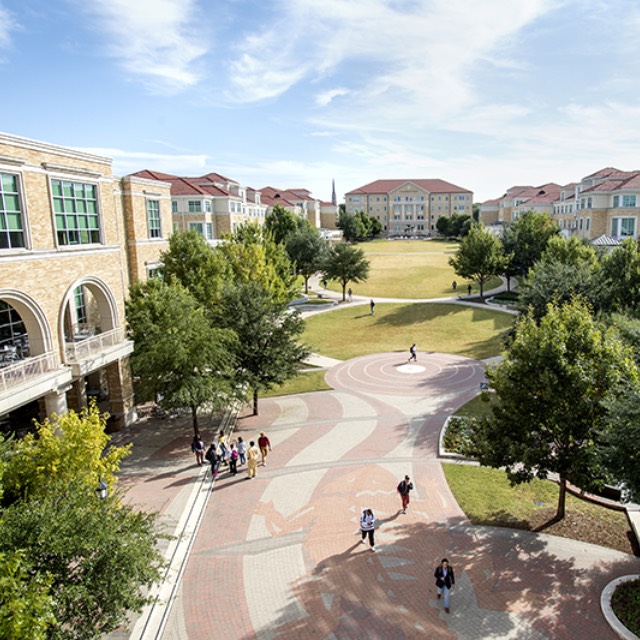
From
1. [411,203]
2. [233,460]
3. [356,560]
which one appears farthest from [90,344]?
[411,203]

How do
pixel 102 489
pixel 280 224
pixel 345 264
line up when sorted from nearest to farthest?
1. pixel 102 489
2. pixel 345 264
3. pixel 280 224

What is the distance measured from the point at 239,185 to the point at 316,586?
2743 inches

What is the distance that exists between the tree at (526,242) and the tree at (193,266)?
3985 cm

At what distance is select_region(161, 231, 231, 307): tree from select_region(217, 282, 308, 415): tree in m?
3.44

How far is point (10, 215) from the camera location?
17062 mm

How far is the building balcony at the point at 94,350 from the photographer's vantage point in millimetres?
19766

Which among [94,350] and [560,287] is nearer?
[94,350]

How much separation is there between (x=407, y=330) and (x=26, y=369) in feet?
109

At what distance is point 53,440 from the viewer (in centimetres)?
1143

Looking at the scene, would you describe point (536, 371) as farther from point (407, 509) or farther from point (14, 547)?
point (14, 547)

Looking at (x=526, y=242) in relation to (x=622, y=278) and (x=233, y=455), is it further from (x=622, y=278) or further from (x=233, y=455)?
(x=233, y=455)

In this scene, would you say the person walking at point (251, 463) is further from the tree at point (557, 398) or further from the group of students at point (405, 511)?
the tree at point (557, 398)

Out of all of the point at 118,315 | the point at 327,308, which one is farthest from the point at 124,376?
the point at 327,308

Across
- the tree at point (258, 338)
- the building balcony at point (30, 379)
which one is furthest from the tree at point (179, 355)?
the building balcony at point (30, 379)
